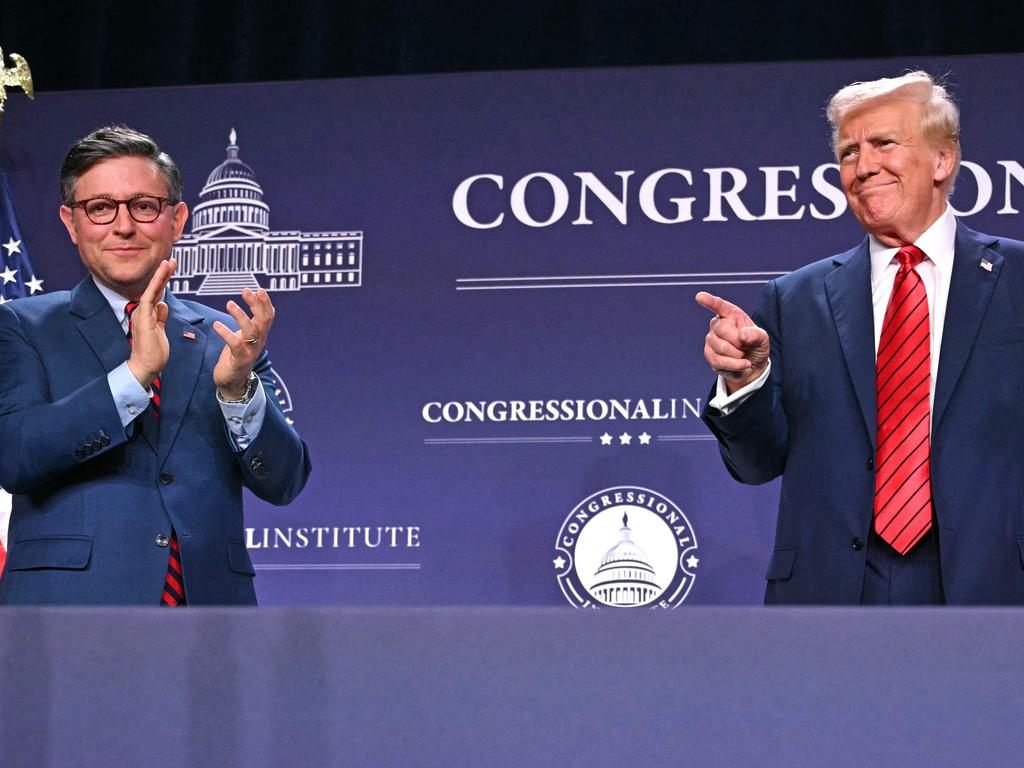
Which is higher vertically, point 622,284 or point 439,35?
point 439,35

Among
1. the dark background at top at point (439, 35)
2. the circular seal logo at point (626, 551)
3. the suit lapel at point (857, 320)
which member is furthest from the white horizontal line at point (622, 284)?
the suit lapel at point (857, 320)

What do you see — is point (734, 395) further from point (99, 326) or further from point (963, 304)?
point (99, 326)

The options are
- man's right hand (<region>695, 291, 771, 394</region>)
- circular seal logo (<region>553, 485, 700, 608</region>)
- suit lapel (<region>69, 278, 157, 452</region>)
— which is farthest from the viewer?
circular seal logo (<region>553, 485, 700, 608</region>)

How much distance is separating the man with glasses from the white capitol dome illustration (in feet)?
3.51

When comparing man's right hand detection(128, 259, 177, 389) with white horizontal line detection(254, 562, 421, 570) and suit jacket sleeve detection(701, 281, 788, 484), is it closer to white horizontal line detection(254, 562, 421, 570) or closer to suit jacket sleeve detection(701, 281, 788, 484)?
suit jacket sleeve detection(701, 281, 788, 484)

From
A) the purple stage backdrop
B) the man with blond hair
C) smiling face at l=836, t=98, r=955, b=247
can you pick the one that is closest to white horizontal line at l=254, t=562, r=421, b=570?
the purple stage backdrop

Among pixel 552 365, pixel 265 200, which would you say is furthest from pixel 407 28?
pixel 552 365

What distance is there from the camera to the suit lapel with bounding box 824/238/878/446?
214 centimetres

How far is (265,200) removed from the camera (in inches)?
133

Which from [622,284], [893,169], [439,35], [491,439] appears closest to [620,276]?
[622,284]

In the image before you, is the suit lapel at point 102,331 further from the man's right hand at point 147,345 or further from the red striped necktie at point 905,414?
the red striped necktie at point 905,414

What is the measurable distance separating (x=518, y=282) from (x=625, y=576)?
2.39 ft

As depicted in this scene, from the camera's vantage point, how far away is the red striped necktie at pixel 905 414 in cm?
205

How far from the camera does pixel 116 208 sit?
2.23 metres
